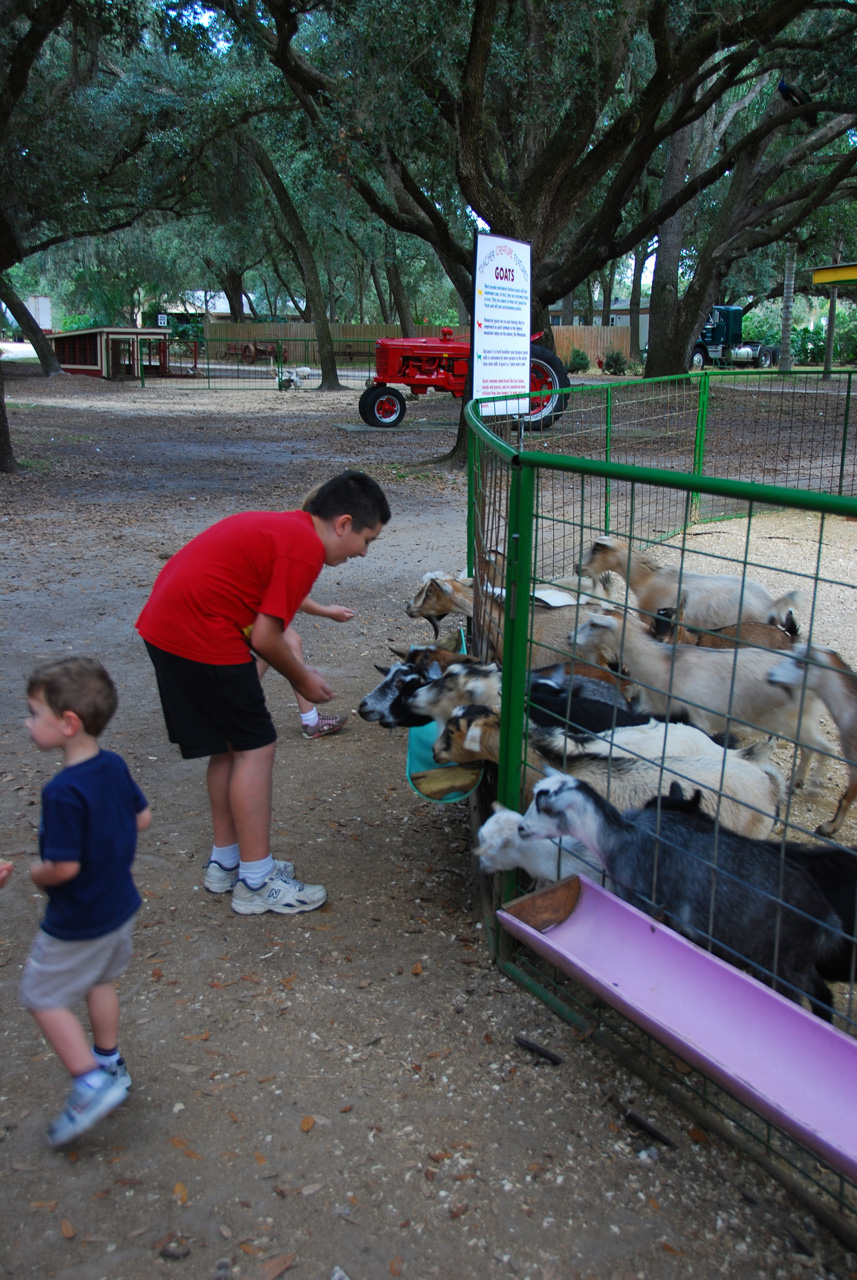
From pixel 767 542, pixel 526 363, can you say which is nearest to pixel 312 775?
pixel 526 363

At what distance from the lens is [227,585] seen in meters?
3.02

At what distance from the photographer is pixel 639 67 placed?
1878 cm

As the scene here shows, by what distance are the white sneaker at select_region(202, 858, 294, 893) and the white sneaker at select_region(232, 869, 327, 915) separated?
0.35ft

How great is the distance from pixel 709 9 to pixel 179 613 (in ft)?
41.4

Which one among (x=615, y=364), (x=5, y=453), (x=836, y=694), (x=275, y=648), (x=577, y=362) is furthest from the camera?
(x=577, y=362)

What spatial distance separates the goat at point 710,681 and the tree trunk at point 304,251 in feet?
65.4

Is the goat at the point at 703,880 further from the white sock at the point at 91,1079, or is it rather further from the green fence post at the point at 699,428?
the green fence post at the point at 699,428

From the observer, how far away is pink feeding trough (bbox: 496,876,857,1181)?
7.09 ft

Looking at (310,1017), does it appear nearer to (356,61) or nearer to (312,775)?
(312,775)

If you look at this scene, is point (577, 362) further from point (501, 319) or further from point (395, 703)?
point (395, 703)

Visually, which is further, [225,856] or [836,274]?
[836,274]

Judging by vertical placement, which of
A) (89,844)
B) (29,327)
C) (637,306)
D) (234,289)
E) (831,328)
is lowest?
(89,844)

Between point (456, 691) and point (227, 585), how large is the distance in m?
1.22

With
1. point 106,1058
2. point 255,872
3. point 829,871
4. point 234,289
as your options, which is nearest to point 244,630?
point 255,872
